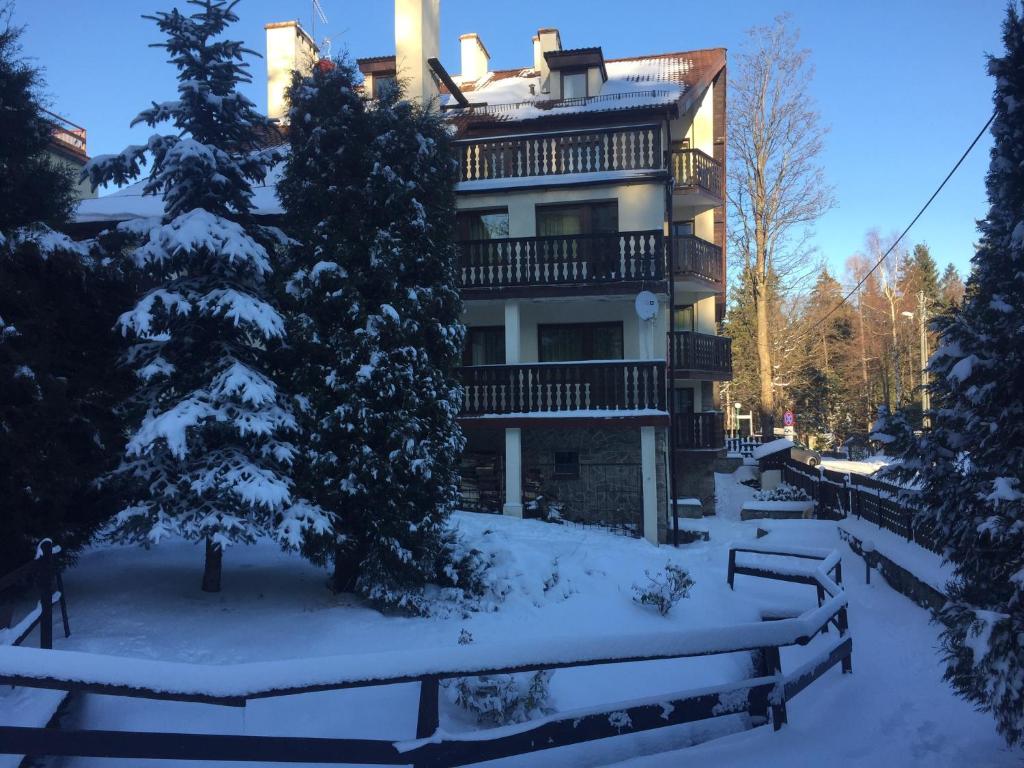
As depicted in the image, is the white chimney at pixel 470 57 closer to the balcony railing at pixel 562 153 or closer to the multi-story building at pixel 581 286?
the multi-story building at pixel 581 286

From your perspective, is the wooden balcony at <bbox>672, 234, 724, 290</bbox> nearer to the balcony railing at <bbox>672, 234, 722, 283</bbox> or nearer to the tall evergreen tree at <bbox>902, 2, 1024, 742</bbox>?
the balcony railing at <bbox>672, 234, 722, 283</bbox>

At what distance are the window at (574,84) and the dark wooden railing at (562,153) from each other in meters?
3.49

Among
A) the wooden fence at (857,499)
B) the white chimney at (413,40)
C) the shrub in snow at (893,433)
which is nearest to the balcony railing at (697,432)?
the wooden fence at (857,499)

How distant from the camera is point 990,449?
4.30 m

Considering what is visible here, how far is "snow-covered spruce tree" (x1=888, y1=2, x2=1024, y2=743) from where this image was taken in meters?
3.92

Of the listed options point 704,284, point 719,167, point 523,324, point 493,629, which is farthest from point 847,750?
point 719,167

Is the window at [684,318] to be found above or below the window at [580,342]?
above

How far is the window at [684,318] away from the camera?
2156cm

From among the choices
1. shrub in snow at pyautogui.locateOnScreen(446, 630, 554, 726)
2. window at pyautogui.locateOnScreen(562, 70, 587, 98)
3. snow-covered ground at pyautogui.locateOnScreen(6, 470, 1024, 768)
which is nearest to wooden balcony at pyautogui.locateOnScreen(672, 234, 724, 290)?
window at pyautogui.locateOnScreen(562, 70, 587, 98)

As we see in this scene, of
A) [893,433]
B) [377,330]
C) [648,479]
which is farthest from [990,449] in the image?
[648,479]

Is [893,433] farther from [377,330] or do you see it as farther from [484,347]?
[484,347]

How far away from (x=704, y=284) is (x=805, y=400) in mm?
30386

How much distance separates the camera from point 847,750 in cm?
434

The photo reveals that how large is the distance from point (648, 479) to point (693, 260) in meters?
6.75
